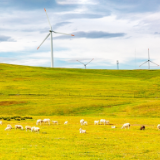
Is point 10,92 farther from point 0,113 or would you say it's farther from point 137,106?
point 137,106

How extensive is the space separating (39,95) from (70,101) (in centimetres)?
1438

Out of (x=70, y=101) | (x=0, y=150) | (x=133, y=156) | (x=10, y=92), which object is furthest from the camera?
(x=10, y=92)

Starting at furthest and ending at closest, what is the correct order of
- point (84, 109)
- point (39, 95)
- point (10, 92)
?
point (10, 92) < point (39, 95) < point (84, 109)

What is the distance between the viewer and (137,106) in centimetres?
5591

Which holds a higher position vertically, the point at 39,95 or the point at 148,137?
the point at 39,95

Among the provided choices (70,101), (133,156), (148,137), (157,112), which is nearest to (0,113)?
(70,101)

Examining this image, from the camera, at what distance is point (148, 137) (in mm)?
25766

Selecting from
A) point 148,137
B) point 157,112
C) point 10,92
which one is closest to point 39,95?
point 10,92

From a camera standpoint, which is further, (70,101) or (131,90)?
(131,90)

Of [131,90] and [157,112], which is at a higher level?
[131,90]

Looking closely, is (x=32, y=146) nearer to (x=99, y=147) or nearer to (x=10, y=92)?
(x=99, y=147)

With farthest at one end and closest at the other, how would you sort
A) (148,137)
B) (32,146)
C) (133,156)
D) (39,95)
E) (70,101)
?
(39,95), (70,101), (148,137), (32,146), (133,156)

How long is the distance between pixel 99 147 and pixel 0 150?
800cm

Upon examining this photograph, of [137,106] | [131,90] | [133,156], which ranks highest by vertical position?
[131,90]
